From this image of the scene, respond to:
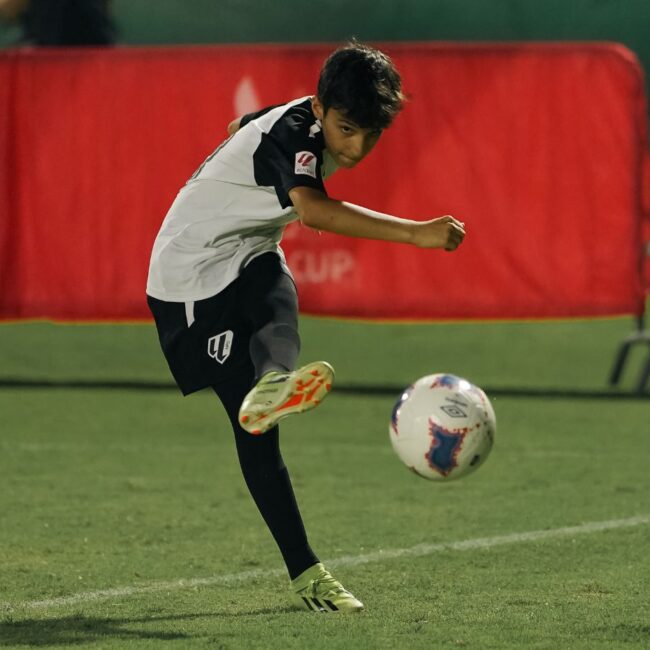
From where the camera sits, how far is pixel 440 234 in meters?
4.95

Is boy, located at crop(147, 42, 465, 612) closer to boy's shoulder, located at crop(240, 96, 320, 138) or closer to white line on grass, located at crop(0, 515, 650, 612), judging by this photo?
boy's shoulder, located at crop(240, 96, 320, 138)

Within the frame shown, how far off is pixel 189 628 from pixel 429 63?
24.3 ft

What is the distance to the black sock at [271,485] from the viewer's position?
5402mm

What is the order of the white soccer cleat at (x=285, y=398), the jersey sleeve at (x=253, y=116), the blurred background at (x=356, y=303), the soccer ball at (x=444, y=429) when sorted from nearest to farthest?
the white soccer cleat at (x=285, y=398)
the jersey sleeve at (x=253, y=116)
the soccer ball at (x=444, y=429)
the blurred background at (x=356, y=303)

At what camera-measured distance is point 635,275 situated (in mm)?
11742

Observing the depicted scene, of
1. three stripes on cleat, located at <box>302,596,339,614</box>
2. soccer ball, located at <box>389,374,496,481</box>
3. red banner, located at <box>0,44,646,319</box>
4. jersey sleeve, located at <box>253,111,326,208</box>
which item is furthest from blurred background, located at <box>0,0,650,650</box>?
jersey sleeve, located at <box>253,111,326,208</box>

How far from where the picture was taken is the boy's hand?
4945mm

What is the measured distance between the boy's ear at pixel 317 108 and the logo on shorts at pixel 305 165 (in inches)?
6.1

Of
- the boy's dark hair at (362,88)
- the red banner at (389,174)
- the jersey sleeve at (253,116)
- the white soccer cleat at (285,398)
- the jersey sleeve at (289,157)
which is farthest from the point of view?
the red banner at (389,174)

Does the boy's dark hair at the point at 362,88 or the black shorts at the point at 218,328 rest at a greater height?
the boy's dark hair at the point at 362,88

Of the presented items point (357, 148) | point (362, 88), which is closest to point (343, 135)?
point (357, 148)

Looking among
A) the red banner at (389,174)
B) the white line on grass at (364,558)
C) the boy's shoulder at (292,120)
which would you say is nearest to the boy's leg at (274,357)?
the boy's shoulder at (292,120)

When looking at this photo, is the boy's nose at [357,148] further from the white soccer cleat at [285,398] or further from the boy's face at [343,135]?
the white soccer cleat at [285,398]

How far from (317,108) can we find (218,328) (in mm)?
832
